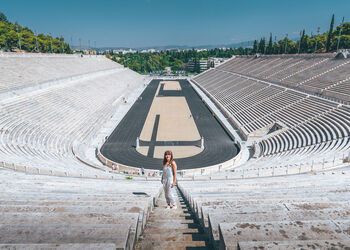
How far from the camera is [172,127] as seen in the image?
1454 inches

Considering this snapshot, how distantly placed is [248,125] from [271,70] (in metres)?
32.3

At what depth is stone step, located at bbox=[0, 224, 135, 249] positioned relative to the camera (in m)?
3.37

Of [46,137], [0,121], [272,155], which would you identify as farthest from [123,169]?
[272,155]

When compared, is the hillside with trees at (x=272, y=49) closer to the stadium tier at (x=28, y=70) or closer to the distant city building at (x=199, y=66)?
the distant city building at (x=199, y=66)

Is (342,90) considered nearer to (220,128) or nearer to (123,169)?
(220,128)

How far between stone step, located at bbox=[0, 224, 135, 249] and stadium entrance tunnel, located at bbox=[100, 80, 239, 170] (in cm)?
1995

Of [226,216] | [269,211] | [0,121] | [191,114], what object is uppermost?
[226,216]

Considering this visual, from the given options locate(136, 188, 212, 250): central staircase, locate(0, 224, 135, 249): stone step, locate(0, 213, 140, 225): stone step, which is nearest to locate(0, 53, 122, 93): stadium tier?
locate(0, 213, 140, 225): stone step

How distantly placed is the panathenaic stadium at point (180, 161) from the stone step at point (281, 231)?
1 cm

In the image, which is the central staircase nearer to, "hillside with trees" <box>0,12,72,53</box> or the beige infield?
the beige infield

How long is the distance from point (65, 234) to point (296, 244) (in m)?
2.71

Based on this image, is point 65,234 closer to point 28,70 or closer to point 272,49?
point 28,70

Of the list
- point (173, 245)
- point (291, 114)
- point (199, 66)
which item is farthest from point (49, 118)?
point (199, 66)

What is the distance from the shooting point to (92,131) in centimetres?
3247
